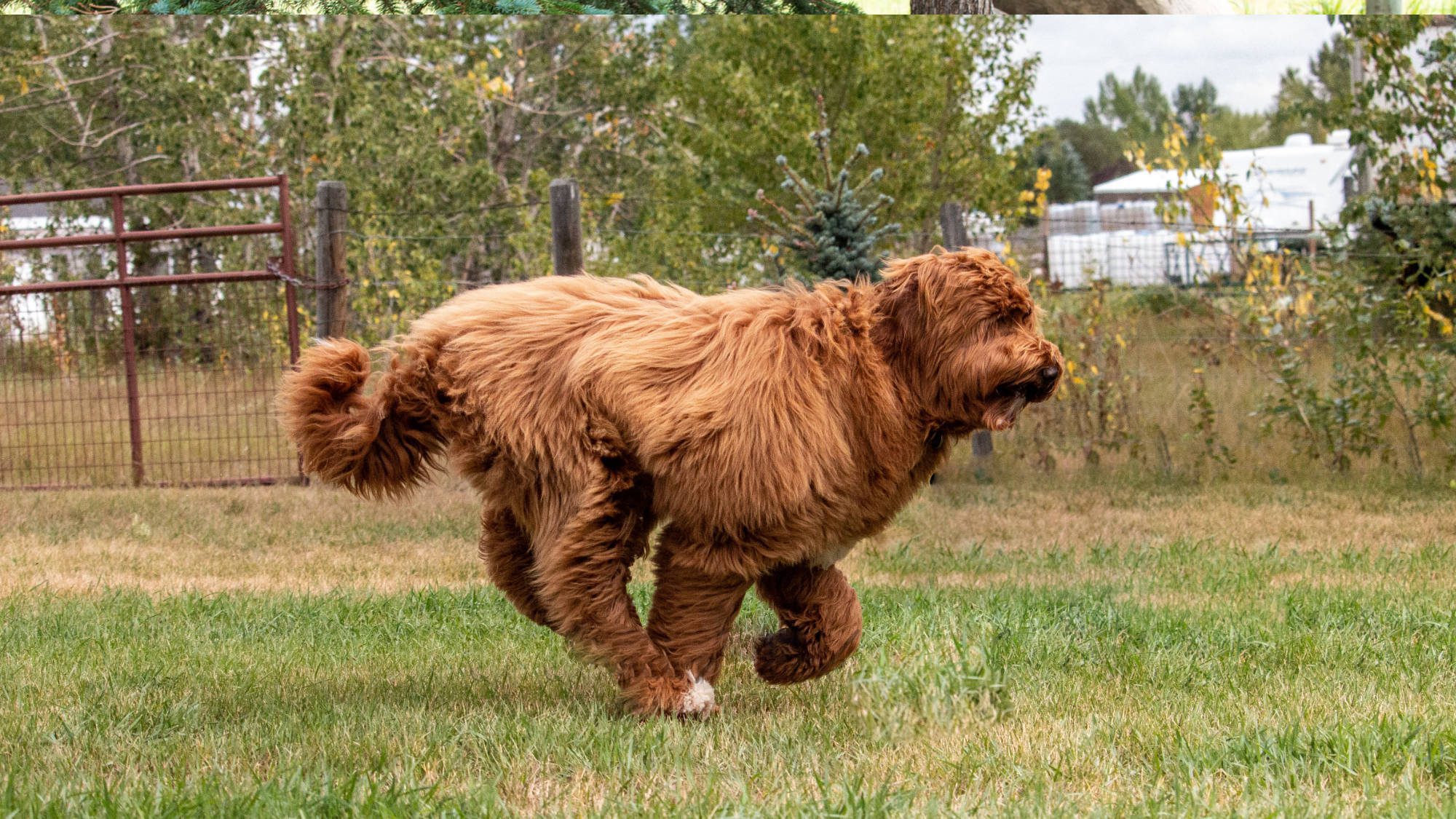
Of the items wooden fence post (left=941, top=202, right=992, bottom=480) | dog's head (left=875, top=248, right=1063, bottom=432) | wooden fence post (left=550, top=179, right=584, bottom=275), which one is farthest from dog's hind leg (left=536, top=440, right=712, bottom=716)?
wooden fence post (left=941, top=202, right=992, bottom=480)

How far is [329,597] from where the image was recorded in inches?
275

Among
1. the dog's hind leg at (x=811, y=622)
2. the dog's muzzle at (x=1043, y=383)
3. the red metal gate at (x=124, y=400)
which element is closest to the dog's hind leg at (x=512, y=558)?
the dog's hind leg at (x=811, y=622)

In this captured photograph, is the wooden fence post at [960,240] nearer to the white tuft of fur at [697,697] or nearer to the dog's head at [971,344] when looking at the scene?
the dog's head at [971,344]

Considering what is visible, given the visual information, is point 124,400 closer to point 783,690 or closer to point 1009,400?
point 783,690

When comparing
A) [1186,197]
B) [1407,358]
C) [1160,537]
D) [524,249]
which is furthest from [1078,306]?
[524,249]

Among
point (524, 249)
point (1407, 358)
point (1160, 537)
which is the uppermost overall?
point (524, 249)

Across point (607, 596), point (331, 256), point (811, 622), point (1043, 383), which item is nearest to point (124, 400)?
point (331, 256)

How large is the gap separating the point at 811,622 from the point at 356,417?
1.68m

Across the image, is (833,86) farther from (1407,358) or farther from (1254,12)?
(1407,358)

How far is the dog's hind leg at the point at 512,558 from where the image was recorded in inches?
199

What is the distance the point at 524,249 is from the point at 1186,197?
649 centimetres

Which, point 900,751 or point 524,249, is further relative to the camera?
point 524,249

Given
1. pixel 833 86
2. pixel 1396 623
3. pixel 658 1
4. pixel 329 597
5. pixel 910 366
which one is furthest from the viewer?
pixel 833 86

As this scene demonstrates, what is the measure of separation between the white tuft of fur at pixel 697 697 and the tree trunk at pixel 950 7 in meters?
5.71
